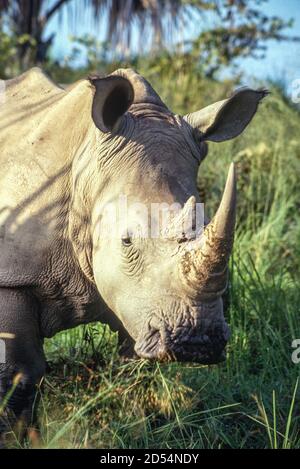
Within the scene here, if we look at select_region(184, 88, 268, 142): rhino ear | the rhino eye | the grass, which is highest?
select_region(184, 88, 268, 142): rhino ear

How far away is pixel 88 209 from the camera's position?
4418mm

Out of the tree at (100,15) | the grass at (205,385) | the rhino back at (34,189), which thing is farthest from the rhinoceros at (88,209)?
the tree at (100,15)

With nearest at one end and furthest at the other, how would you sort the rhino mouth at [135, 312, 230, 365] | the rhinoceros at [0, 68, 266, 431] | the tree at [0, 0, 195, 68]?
1. the rhino mouth at [135, 312, 230, 365]
2. the rhinoceros at [0, 68, 266, 431]
3. the tree at [0, 0, 195, 68]

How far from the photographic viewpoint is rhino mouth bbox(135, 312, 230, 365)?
3.79m

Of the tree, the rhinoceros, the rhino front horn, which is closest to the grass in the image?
the rhinoceros

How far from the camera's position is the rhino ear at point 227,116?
470 cm

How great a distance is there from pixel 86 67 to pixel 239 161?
15.0 feet

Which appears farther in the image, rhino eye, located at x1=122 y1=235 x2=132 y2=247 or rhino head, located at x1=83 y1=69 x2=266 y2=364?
rhino eye, located at x1=122 y1=235 x2=132 y2=247

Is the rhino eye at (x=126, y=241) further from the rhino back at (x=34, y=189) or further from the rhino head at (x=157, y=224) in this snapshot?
the rhino back at (x=34, y=189)

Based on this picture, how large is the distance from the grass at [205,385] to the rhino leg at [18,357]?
0.36 feet

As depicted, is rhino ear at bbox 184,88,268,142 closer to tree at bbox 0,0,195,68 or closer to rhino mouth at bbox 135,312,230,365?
rhino mouth at bbox 135,312,230,365

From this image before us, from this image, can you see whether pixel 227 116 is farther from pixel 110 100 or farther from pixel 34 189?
pixel 34 189

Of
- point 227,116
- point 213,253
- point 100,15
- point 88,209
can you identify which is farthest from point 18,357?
point 100,15

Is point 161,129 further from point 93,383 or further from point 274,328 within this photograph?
point 274,328
